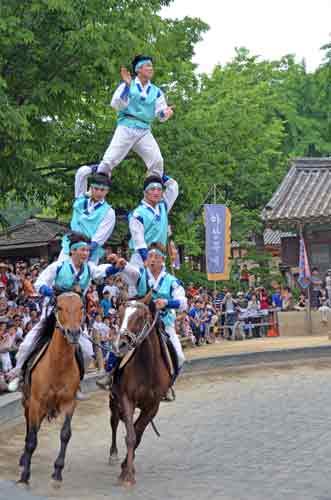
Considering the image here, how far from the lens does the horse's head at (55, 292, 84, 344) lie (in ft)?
29.1

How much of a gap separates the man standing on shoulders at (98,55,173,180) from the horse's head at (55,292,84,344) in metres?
3.33

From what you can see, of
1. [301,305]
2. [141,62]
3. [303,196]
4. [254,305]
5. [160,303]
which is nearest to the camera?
[160,303]

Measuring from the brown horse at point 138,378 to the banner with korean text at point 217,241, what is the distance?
16.8 metres

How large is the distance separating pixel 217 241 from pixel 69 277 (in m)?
17.0

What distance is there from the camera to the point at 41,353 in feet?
31.3

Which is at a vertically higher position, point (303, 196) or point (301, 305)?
point (303, 196)

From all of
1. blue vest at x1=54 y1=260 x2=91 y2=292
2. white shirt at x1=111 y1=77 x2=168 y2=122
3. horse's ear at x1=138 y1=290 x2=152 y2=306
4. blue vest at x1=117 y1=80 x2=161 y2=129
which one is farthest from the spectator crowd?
horse's ear at x1=138 y1=290 x2=152 y2=306

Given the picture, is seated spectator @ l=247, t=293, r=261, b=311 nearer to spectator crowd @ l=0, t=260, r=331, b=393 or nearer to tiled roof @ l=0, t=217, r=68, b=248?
spectator crowd @ l=0, t=260, r=331, b=393

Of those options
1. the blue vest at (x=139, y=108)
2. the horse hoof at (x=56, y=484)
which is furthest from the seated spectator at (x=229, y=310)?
the horse hoof at (x=56, y=484)

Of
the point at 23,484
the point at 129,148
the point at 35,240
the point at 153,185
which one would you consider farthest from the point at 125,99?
the point at 35,240

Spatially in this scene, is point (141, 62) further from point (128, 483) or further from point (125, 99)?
point (128, 483)

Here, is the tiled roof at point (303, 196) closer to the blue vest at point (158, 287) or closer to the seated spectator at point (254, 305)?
the seated spectator at point (254, 305)

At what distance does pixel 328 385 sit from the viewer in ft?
55.0

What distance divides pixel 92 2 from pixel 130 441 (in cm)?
1217
